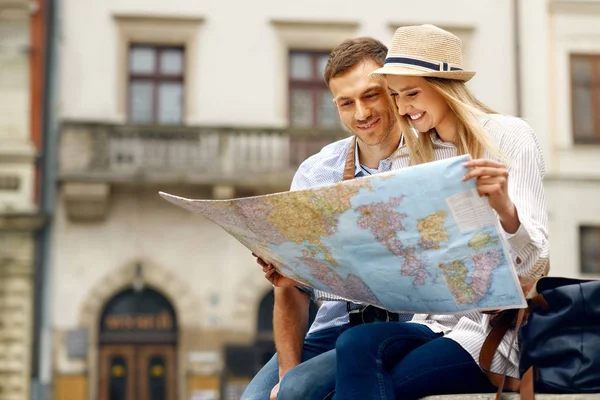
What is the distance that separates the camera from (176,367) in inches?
600

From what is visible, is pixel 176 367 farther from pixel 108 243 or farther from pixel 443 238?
pixel 443 238

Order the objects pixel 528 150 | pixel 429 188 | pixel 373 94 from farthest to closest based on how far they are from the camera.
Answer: pixel 373 94, pixel 528 150, pixel 429 188

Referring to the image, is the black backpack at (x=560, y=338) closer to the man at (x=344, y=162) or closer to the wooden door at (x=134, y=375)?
the man at (x=344, y=162)

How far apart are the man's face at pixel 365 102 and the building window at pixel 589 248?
13186 millimetres

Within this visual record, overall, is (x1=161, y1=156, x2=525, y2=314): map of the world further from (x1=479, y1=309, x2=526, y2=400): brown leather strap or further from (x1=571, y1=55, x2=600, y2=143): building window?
(x1=571, y1=55, x2=600, y2=143): building window

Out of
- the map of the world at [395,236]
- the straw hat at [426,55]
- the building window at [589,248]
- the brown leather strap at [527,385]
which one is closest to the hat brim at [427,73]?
the straw hat at [426,55]

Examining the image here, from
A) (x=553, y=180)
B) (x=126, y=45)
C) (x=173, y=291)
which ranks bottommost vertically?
(x=173, y=291)

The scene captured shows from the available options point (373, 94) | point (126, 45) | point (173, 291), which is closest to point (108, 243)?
point (173, 291)

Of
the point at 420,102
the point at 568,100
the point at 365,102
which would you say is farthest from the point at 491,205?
the point at 568,100

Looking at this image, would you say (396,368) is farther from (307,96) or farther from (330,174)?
(307,96)

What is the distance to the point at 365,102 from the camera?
3.23 meters

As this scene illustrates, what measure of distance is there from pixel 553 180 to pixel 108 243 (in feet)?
20.0

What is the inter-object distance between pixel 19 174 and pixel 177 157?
206 centimetres

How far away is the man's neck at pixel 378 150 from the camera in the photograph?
3.28m
